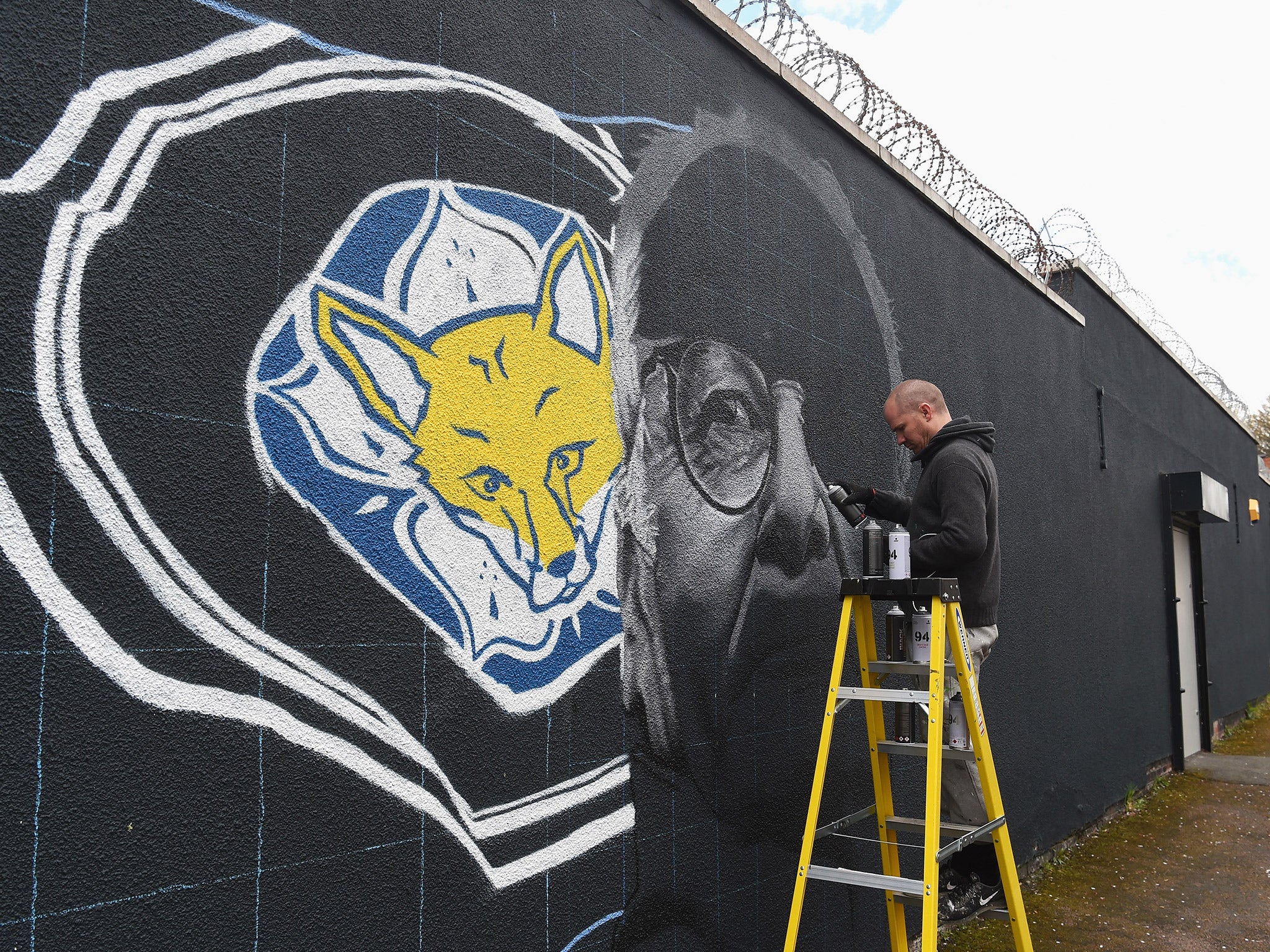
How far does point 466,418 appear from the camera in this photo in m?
2.45

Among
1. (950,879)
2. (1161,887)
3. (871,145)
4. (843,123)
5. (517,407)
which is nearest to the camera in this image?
(517,407)

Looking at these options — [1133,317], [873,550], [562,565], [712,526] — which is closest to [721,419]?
[712,526]

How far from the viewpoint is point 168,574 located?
1.83 metres

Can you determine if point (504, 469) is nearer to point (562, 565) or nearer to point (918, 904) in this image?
point (562, 565)

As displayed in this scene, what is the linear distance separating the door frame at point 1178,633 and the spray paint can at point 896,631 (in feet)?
22.2

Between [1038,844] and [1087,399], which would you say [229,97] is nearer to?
[1038,844]

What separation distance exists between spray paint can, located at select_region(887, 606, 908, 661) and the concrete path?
6.96 m

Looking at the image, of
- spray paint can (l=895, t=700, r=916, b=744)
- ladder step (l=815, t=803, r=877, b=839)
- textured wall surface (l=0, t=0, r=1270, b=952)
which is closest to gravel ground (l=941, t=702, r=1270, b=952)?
textured wall surface (l=0, t=0, r=1270, b=952)

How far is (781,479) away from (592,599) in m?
1.22

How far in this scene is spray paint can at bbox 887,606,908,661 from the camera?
11.0ft

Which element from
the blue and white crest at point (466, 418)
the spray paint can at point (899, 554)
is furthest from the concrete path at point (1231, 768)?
the blue and white crest at point (466, 418)

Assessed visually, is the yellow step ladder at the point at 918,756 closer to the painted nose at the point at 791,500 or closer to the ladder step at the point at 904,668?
the ladder step at the point at 904,668

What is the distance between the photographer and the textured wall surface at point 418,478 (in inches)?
68.4

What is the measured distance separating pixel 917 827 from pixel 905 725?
34 cm
